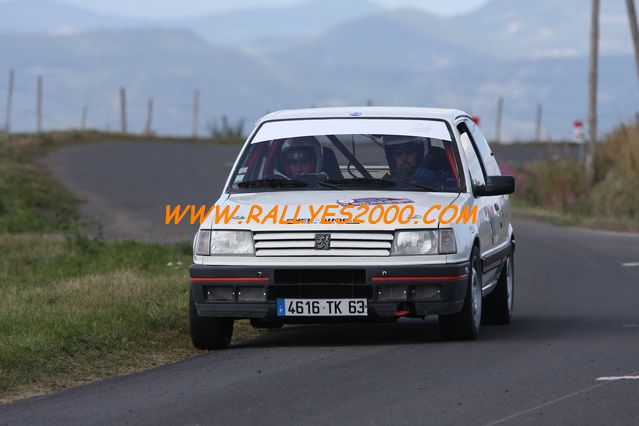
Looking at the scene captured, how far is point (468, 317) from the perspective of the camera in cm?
1170

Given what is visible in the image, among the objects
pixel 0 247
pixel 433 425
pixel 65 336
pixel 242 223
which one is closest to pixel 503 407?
pixel 433 425

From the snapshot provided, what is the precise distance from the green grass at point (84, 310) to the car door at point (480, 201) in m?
2.10

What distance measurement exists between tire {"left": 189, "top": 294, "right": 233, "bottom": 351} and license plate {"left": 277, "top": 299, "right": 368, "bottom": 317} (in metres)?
0.69

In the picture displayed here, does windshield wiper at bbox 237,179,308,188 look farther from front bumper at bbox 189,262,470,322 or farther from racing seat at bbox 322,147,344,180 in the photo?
front bumper at bbox 189,262,470,322

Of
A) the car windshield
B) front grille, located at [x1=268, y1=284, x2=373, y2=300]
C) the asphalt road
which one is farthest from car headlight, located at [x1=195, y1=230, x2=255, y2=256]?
the car windshield

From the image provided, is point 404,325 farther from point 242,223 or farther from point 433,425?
point 433,425

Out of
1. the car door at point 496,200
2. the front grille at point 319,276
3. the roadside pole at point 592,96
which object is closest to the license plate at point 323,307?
the front grille at point 319,276

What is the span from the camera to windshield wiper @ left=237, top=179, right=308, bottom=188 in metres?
12.2

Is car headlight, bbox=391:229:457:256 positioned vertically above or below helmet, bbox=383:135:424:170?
below

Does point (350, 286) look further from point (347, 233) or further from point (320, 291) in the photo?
point (347, 233)

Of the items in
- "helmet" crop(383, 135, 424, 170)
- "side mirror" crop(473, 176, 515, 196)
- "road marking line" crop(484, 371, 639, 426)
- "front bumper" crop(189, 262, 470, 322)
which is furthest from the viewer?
"helmet" crop(383, 135, 424, 170)

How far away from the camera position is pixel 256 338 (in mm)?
12844

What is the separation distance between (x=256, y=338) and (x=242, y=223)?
167 cm

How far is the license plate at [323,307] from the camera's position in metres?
11.3
